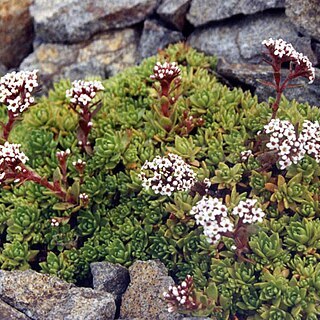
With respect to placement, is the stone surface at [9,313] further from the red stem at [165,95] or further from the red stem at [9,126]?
the red stem at [165,95]

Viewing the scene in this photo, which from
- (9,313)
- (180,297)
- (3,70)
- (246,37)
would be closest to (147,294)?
(180,297)

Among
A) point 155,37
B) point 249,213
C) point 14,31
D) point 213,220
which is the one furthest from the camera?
point 14,31

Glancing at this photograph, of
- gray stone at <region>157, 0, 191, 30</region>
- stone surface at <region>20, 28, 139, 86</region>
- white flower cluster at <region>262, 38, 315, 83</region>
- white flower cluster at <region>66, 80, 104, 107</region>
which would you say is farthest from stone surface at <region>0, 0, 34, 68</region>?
white flower cluster at <region>262, 38, 315, 83</region>

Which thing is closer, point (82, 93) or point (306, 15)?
point (82, 93)

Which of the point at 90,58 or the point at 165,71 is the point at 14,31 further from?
the point at 165,71

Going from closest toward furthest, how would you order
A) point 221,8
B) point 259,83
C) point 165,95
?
1. point 165,95
2. point 259,83
3. point 221,8

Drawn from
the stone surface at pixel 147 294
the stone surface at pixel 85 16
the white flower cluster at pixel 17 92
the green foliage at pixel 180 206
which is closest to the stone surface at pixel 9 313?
the green foliage at pixel 180 206

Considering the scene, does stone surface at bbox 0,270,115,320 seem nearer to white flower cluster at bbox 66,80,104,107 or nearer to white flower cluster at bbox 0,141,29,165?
white flower cluster at bbox 0,141,29,165
